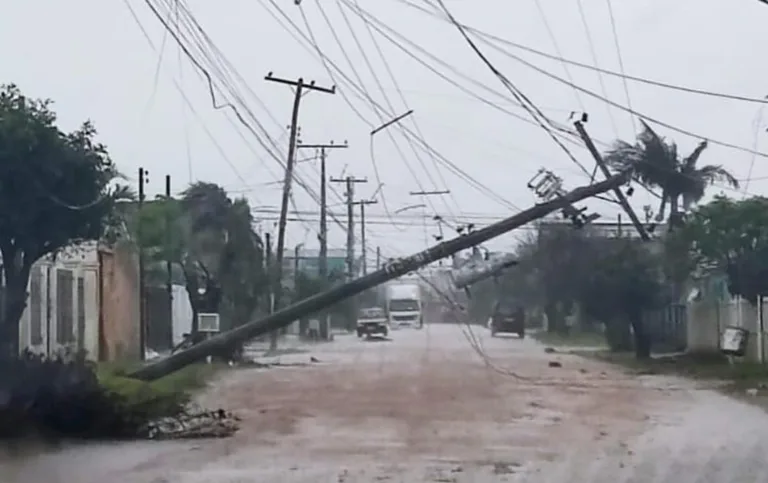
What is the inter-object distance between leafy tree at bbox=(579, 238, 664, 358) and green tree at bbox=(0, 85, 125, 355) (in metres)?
21.9

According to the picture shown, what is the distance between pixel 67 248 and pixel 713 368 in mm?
18295

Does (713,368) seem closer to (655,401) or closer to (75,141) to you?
(655,401)

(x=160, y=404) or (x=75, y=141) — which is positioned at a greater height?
(x=75, y=141)

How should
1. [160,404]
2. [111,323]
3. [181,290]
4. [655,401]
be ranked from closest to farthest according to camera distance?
[160,404]
[655,401]
[111,323]
[181,290]

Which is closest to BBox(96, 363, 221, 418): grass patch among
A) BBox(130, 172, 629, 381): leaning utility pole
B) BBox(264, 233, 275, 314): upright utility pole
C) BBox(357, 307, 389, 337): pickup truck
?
BBox(130, 172, 629, 381): leaning utility pole

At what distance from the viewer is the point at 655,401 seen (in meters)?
26.5

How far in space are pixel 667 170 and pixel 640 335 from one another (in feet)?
34.3

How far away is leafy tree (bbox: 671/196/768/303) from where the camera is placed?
37.4 m

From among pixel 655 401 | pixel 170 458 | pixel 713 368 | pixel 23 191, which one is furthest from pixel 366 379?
pixel 170 458

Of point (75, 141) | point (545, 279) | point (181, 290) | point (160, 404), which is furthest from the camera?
point (545, 279)

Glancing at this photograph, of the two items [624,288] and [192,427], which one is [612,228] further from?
[192,427]

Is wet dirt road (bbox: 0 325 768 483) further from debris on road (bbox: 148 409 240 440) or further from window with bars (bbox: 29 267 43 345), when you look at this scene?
window with bars (bbox: 29 267 43 345)

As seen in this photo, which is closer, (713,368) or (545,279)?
(713,368)

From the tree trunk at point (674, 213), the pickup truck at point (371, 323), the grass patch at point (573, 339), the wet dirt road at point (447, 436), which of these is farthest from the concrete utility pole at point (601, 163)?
the pickup truck at point (371, 323)
